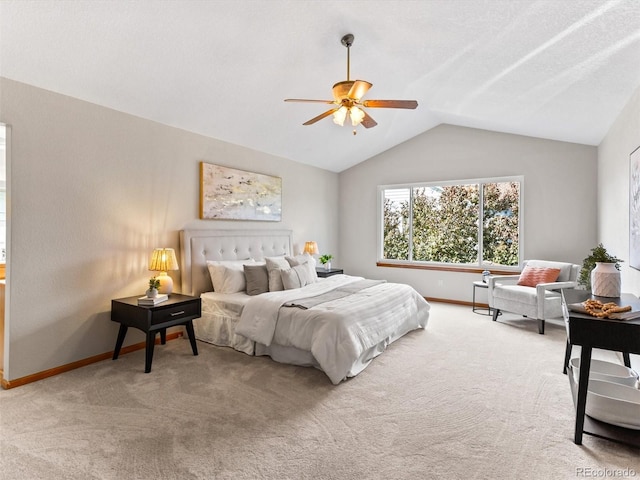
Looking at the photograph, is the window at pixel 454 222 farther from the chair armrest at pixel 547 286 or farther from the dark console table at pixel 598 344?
the dark console table at pixel 598 344

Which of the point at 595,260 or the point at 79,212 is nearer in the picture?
the point at 595,260

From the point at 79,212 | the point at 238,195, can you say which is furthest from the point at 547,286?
the point at 79,212

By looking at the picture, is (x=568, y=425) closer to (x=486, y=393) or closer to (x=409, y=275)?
(x=486, y=393)

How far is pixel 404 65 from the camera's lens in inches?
155

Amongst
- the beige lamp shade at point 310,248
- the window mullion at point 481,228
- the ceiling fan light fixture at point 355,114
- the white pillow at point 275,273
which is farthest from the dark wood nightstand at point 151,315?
the window mullion at point 481,228

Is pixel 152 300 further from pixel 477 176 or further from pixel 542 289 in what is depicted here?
pixel 477 176

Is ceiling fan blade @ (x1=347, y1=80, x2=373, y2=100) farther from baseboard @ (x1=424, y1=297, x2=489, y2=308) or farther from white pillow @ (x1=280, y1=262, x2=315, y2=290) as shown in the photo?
baseboard @ (x1=424, y1=297, x2=489, y2=308)

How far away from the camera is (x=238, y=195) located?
5.15m

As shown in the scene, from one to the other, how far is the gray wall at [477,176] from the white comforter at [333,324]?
2.72 meters

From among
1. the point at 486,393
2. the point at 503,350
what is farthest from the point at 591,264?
the point at 486,393

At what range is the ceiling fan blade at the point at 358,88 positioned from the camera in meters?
2.94

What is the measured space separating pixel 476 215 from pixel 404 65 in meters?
3.26

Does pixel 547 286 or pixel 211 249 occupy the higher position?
pixel 211 249

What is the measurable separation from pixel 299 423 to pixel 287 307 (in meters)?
1.28
